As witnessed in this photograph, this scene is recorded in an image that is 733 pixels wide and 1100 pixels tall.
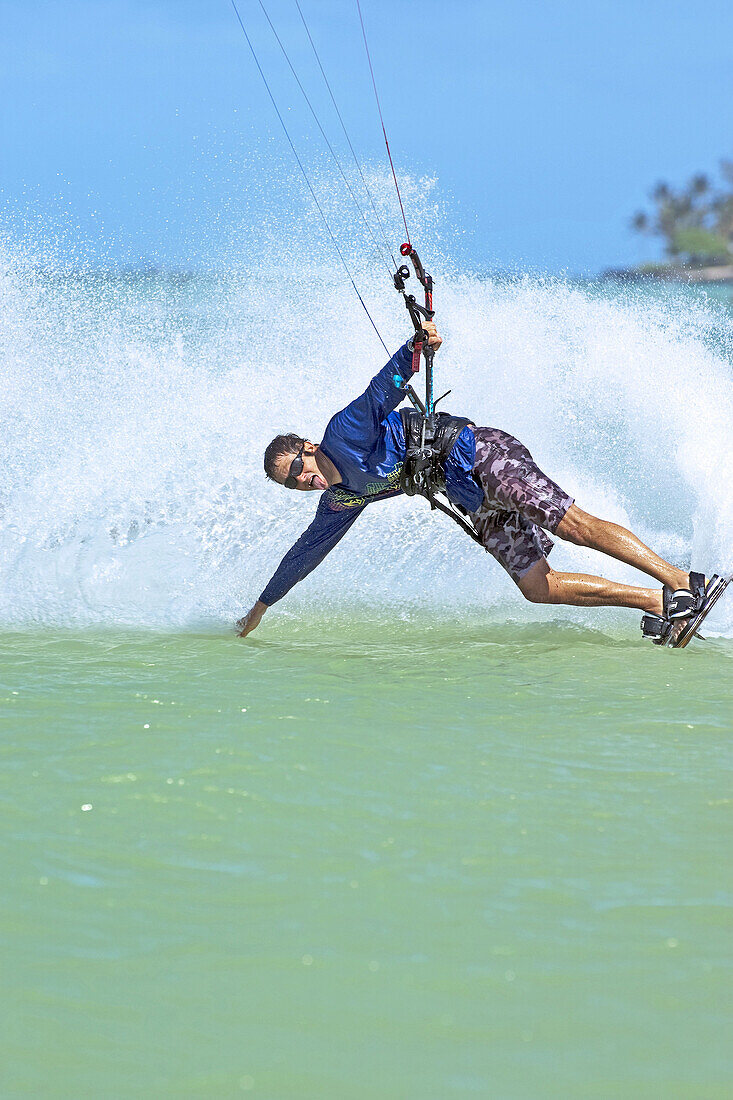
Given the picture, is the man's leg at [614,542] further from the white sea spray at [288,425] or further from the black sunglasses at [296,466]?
the black sunglasses at [296,466]

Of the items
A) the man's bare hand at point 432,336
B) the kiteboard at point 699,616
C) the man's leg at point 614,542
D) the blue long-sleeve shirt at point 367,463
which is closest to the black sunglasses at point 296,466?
the blue long-sleeve shirt at point 367,463

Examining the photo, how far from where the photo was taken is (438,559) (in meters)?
6.18

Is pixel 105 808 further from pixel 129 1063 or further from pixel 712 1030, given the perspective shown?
pixel 712 1030

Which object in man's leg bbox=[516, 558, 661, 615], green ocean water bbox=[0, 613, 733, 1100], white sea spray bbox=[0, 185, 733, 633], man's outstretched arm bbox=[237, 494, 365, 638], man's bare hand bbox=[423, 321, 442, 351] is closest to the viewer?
green ocean water bbox=[0, 613, 733, 1100]

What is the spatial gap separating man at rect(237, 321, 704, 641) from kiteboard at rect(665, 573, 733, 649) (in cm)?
3

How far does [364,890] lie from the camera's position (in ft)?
7.95

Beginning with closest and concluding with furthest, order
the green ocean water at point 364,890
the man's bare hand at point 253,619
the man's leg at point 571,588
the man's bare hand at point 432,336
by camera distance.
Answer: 1. the green ocean water at point 364,890
2. the man's bare hand at point 432,336
3. the man's leg at point 571,588
4. the man's bare hand at point 253,619

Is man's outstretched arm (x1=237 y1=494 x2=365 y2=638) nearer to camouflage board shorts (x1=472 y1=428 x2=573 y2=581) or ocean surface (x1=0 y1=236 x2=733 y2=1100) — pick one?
ocean surface (x1=0 y1=236 x2=733 y2=1100)

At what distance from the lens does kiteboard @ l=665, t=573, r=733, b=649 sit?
4574 mm

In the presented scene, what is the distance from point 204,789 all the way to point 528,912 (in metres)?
1.02

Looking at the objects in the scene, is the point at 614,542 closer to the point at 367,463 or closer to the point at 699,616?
the point at 699,616

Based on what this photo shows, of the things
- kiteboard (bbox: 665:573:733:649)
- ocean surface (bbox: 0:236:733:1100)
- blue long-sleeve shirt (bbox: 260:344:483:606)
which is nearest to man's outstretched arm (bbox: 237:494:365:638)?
blue long-sleeve shirt (bbox: 260:344:483:606)

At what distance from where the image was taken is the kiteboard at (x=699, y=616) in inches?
180

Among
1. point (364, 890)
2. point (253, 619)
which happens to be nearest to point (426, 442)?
point (253, 619)
